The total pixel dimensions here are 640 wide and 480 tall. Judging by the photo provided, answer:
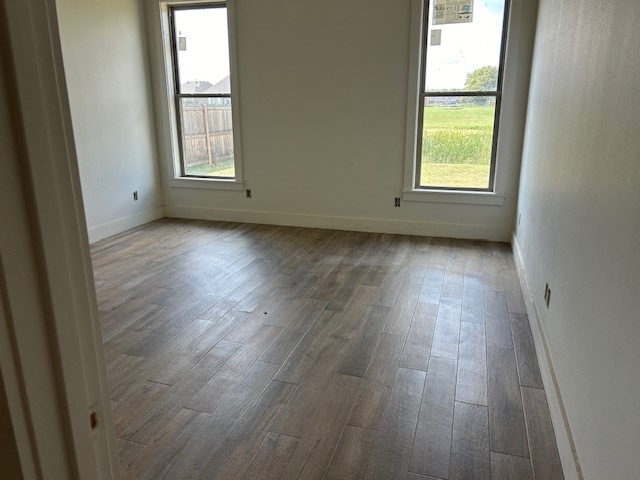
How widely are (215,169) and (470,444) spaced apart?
4.44 metres

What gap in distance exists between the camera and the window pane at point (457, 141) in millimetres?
4523

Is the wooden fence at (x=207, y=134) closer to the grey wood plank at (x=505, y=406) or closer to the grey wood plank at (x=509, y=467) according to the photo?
the grey wood plank at (x=505, y=406)

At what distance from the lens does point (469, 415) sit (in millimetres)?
2012

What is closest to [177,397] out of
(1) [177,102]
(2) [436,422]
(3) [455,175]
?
(2) [436,422]

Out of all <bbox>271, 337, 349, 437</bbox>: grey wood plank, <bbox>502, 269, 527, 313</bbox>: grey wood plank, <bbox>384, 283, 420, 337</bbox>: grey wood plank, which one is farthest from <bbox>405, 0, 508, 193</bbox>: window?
<bbox>271, 337, 349, 437</bbox>: grey wood plank

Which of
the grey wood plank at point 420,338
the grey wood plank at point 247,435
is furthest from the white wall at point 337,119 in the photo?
the grey wood plank at point 247,435

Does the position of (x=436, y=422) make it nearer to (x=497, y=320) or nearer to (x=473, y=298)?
(x=497, y=320)

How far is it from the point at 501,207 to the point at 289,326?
2723 mm

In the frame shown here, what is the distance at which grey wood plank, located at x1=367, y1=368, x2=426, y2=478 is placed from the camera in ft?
5.65

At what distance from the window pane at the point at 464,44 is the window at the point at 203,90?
2.13 m

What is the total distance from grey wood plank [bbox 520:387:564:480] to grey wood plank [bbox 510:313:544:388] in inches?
3.2

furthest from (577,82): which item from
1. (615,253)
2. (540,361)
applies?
(540,361)

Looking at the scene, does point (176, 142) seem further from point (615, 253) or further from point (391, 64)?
point (615, 253)

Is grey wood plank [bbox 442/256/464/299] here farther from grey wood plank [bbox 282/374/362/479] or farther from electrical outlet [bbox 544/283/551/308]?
grey wood plank [bbox 282/374/362/479]
